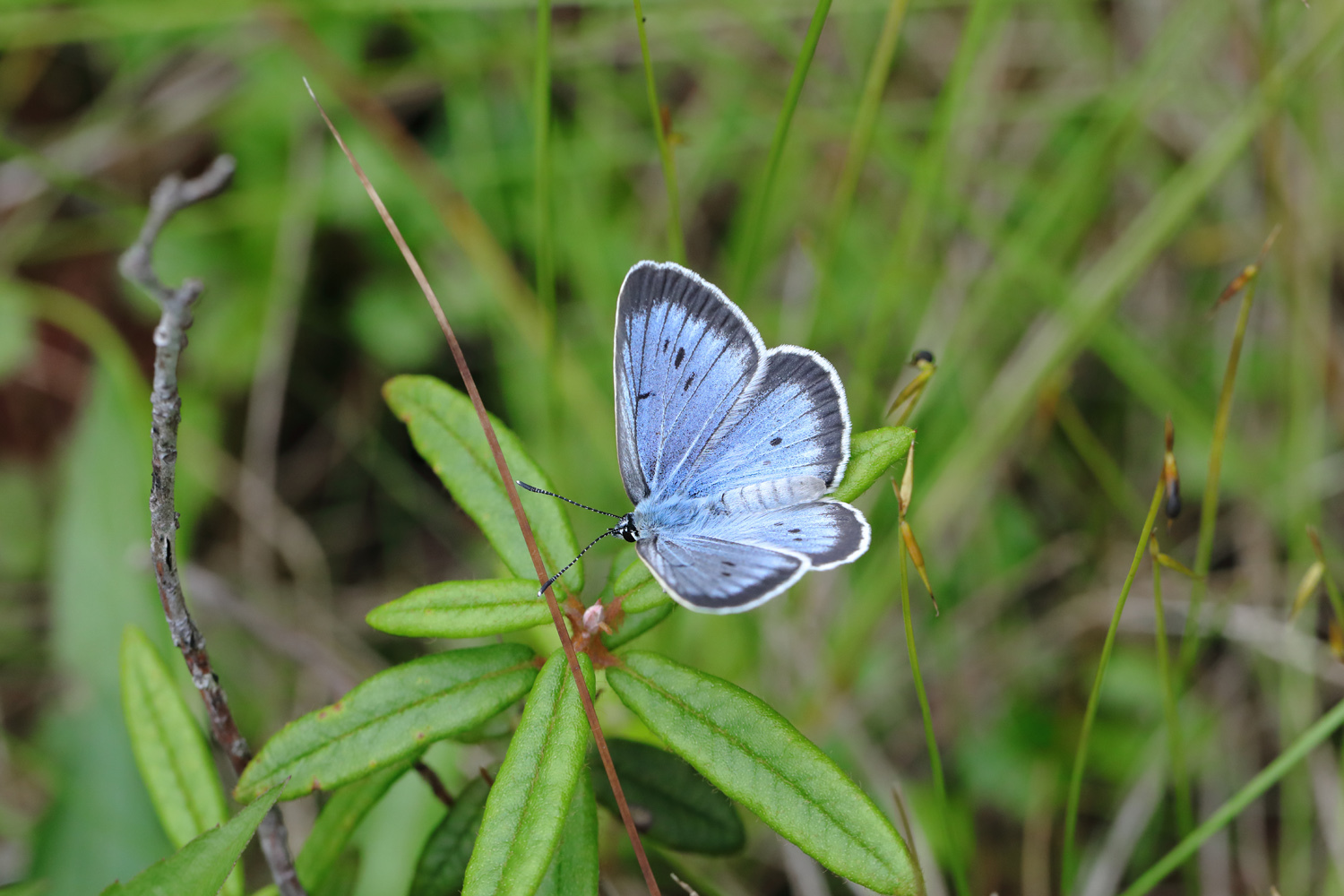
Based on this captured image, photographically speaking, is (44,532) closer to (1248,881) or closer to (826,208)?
(826,208)

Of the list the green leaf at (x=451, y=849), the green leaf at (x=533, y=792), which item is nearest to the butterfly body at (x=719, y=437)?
the green leaf at (x=533, y=792)

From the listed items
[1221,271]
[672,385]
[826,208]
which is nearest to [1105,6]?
[1221,271]

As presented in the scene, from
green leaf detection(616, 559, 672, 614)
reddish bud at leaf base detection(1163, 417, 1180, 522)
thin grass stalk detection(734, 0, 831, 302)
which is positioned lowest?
green leaf detection(616, 559, 672, 614)

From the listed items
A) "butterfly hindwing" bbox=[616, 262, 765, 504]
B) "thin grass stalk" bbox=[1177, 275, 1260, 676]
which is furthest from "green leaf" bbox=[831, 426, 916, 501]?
"thin grass stalk" bbox=[1177, 275, 1260, 676]

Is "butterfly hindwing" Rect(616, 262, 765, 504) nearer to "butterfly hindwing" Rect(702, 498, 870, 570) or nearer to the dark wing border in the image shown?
"butterfly hindwing" Rect(702, 498, 870, 570)

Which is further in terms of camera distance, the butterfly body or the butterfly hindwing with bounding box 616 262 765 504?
the butterfly hindwing with bounding box 616 262 765 504

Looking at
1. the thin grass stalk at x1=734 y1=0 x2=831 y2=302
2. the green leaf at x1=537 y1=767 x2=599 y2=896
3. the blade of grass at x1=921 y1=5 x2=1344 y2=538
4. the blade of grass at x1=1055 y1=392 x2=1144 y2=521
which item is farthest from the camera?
the blade of grass at x1=1055 y1=392 x2=1144 y2=521

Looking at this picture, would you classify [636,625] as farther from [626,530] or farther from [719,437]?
[719,437]

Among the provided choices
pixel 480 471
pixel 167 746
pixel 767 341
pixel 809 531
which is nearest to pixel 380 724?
pixel 480 471
